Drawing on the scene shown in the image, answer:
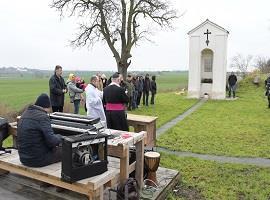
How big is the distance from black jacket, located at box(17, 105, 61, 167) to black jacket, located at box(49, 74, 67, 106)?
15.7 ft

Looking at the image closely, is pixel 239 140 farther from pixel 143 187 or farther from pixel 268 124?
pixel 143 187

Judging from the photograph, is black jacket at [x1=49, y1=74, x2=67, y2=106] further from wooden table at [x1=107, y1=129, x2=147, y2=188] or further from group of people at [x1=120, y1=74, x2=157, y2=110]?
group of people at [x1=120, y1=74, x2=157, y2=110]

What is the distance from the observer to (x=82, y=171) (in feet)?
14.6

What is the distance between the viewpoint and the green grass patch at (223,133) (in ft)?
29.4

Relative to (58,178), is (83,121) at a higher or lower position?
higher

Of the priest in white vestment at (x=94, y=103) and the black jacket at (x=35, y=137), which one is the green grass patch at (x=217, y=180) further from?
the black jacket at (x=35, y=137)

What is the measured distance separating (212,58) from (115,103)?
56.9ft

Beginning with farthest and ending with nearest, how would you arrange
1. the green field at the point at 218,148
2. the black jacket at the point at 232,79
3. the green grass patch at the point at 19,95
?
the green grass patch at the point at 19,95 → the black jacket at the point at 232,79 → the green field at the point at 218,148

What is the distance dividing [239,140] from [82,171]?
6.72m

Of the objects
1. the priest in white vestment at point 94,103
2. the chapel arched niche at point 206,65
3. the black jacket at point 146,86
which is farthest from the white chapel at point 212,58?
the priest in white vestment at point 94,103

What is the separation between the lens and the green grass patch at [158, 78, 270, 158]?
8.95 m

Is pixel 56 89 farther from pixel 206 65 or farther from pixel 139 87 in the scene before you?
pixel 206 65

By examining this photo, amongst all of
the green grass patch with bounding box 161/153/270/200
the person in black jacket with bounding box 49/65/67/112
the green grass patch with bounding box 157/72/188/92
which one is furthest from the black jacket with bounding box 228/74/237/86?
the green grass patch with bounding box 161/153/270/200

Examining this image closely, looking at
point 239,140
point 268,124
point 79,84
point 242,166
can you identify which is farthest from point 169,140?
point 268,124
